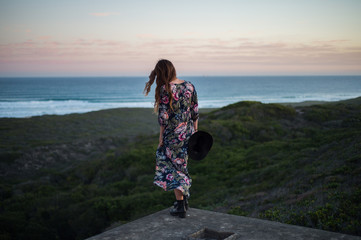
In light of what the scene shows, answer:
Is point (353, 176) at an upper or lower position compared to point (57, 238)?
upper

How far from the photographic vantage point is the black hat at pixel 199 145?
4.80 meters

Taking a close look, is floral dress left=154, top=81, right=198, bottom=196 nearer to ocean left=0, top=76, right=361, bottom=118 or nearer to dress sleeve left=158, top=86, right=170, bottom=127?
dress sleeve left=158, top=86, right=170, bottom=127

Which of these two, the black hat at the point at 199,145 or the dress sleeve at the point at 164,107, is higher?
the dress sleeve at the point at 164,107

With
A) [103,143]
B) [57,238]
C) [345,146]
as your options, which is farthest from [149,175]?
[103,143]

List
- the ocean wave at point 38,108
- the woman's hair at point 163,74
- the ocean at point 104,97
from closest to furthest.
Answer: the woman's hair at point 163,74
the ocean wave at point 38,108
the ocean at point 104,97

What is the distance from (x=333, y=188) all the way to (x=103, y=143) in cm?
1794

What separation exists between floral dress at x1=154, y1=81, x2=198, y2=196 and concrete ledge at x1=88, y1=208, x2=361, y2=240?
20.0 inches

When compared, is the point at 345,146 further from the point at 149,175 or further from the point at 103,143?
the point at 103,143

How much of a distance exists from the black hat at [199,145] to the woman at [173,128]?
98 mm

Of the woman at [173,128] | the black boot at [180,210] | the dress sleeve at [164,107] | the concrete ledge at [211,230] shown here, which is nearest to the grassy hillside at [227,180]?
the concrete ledge at [211,230]

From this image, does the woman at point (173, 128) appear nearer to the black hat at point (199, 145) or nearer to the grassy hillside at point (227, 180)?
the black hat at point (199, 145)

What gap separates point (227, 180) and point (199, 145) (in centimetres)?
639

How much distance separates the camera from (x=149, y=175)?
41.6ft

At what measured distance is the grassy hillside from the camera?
6.52 metres
